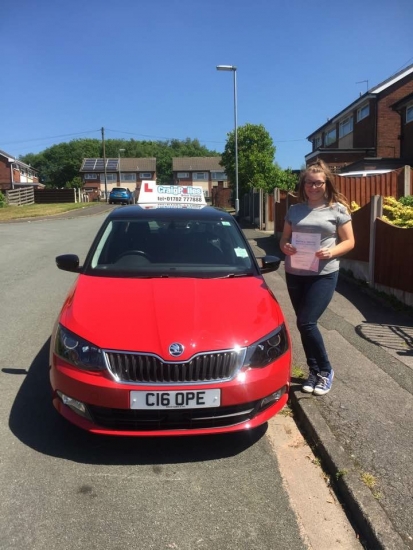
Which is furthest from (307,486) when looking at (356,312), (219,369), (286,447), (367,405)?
(356,312)

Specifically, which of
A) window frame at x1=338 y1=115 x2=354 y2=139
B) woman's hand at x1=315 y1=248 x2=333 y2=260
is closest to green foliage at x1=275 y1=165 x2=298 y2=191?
window frame at x1=338 y1=115 x2=354 y2=139

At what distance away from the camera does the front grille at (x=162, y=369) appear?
298 centimetres

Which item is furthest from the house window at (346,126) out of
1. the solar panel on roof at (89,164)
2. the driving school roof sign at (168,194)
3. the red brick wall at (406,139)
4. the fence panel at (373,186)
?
the solar panel on roof at (89,164)

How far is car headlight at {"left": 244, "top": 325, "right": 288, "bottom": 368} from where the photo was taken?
10.3ft

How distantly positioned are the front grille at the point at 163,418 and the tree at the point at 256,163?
28.7 metres

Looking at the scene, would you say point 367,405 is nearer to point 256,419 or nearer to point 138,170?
point 256,419

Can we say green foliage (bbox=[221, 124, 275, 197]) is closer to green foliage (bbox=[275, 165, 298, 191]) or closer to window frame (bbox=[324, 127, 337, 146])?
green foliage (bbox=[275, 165, 298, 191])

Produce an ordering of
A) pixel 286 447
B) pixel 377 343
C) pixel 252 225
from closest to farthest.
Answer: pixel 286 447, pixel 377 343, pixel 252 225

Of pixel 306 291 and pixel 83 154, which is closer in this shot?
pixel 306 291

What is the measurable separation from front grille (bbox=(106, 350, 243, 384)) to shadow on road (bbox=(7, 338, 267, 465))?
61 cm

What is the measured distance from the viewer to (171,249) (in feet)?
14.8

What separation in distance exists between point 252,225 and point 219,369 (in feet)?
68.0

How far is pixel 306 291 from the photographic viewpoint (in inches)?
157

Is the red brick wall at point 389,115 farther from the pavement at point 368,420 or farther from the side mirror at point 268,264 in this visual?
the side mirror at point 268,264
